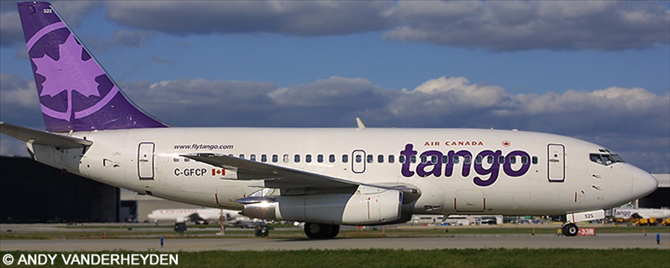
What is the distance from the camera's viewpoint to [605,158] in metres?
28.6

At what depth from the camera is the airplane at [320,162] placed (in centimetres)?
2786

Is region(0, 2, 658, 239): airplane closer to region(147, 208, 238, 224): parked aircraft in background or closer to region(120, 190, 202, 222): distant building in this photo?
region(147, 208, 238, 224): parked aircraft in background

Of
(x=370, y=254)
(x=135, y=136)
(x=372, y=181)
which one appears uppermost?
(x=135, y=136)

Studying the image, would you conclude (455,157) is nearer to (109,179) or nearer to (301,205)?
(301,205)

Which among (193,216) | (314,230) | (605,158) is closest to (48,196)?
Result: (193,216)

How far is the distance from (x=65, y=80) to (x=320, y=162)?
34.7 feet

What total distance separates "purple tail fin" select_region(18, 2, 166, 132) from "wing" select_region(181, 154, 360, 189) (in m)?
6.21

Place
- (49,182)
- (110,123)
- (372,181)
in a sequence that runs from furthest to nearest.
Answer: (49,182) < (110,123) < (372,181)

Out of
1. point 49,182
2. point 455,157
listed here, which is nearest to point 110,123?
point 455,157

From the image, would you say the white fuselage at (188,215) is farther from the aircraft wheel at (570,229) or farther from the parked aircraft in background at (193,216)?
the aircraft wheel at (570,229)

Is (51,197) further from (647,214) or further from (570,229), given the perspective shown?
(570,229)

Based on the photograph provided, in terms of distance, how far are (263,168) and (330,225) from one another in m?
4.55

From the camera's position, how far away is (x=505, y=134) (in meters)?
29.2

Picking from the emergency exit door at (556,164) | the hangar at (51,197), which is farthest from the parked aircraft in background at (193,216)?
the emergency exit door at (556,164)
